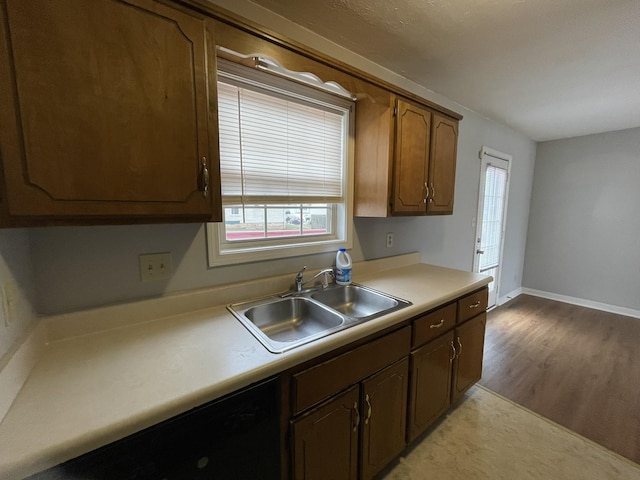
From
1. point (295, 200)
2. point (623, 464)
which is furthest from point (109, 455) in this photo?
point (623, 464)

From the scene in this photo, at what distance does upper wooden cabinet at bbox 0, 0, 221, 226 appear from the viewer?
0.68 meters

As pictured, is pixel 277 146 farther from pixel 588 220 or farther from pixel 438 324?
pixel 588 220

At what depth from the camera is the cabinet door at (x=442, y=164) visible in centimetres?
191

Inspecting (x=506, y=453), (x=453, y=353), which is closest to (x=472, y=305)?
(x=453, y=353)

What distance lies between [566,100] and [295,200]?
2.72 meters

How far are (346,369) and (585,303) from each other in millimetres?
4592

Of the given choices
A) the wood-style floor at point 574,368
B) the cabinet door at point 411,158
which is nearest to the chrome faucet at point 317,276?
the cabinet door at point 411,158

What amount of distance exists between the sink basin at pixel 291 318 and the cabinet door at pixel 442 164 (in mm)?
1137

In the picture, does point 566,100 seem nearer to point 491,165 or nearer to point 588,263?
point 491,165

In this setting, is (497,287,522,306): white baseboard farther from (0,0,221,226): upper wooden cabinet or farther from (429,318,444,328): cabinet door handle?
(0,0,221,226): upper wooden cabinet

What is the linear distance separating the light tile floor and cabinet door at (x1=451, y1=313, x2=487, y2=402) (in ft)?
0.73

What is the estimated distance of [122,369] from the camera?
0.85 m

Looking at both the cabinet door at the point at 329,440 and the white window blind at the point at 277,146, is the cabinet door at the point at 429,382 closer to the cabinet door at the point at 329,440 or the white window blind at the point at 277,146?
the cabinet door at the point at 329,440

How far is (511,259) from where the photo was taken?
13.2 ft
